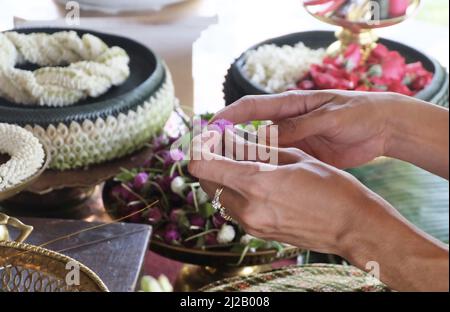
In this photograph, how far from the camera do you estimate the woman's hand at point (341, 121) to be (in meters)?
0.45

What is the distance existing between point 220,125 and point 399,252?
151 millimetres

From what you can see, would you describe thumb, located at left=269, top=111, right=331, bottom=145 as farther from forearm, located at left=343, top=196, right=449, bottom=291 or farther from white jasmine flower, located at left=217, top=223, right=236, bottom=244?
white jasmine flower, located at left=217, top=223, right=236, bottom=244

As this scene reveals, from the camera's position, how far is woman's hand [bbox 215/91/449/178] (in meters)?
0.45

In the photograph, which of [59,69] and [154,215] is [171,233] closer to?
[154,215]

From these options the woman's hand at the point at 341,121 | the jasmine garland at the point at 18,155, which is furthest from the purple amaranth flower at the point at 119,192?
the woman's hand at the point at 341,121

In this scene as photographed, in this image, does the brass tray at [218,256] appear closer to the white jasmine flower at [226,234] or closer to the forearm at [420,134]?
the white jasmine flower at [226,234]

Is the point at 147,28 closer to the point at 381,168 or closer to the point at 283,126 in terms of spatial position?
the point at 381,168

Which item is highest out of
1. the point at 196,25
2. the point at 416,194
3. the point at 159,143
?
the point at 196,25

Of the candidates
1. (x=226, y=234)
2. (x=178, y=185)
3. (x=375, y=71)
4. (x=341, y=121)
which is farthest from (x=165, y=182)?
(x=341, y=121)

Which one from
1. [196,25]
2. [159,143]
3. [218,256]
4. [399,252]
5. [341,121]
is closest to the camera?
[399,252]

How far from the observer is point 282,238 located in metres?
0.44

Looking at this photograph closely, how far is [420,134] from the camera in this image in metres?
0.41
